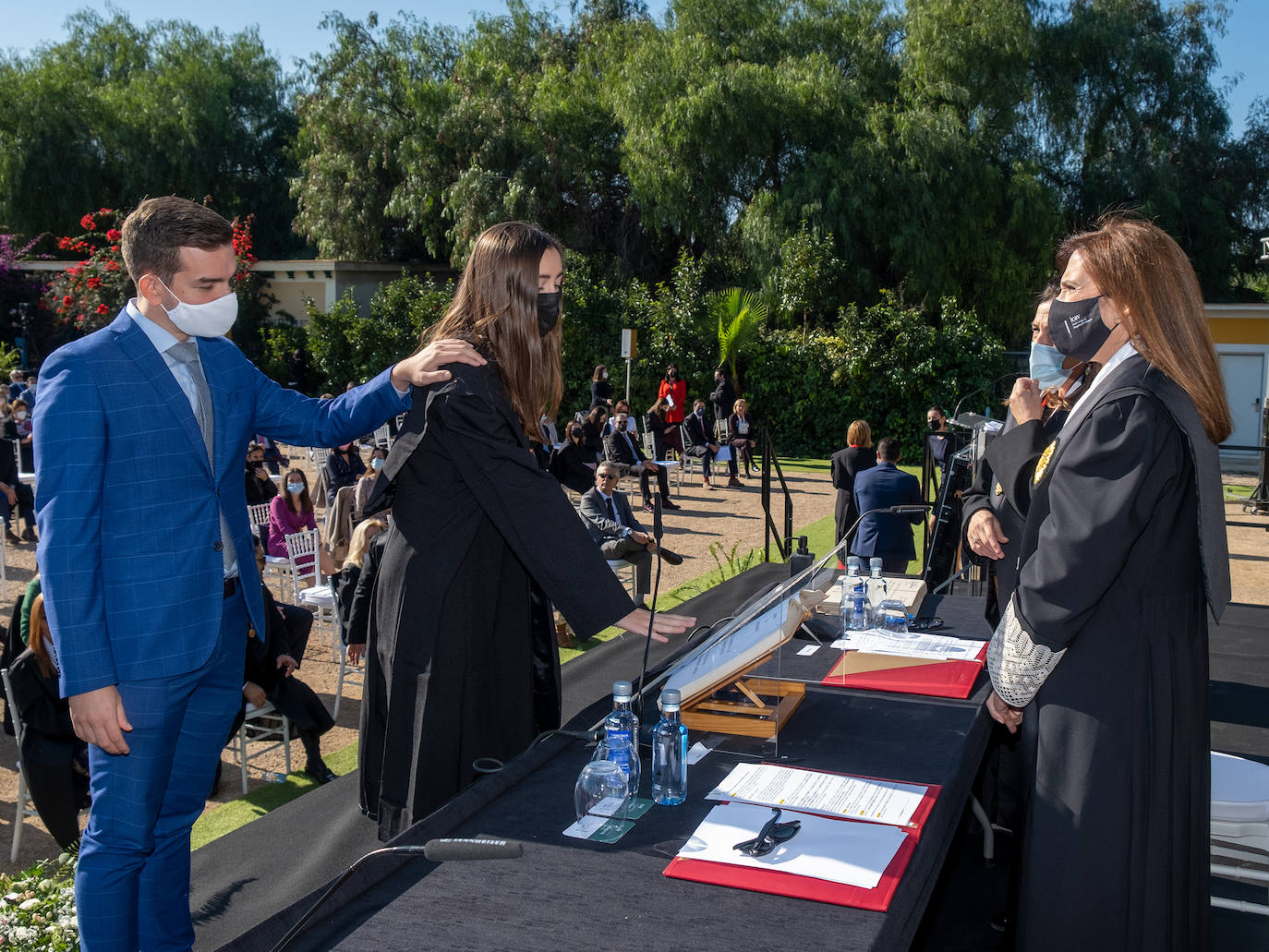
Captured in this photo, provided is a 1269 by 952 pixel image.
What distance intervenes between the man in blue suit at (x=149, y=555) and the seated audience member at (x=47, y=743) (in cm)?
204

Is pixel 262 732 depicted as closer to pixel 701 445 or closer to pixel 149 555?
pixel 149 555

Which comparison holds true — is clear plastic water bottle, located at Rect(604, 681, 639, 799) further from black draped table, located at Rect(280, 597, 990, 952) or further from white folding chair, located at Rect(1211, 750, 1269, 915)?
white folding chair, located at Rect(1211, 750, 1269, 915)

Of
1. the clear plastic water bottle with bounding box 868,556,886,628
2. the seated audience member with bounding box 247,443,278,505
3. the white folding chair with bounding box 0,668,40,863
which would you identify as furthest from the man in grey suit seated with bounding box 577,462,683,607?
the white folding chair with bounding box 0,668,40,863

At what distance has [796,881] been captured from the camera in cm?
171

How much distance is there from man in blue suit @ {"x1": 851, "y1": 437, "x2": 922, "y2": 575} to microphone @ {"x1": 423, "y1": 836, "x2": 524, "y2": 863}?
636 cm

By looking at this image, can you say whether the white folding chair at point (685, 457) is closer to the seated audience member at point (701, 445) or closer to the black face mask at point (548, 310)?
the seated audience member at point (701, 445)

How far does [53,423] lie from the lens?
2.16m

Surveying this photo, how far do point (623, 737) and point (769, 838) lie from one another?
1.24 ft

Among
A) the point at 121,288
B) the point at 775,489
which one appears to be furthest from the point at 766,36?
the point at 121,288

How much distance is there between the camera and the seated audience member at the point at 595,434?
44.2 ft

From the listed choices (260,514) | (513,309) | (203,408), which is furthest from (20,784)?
(260,514)

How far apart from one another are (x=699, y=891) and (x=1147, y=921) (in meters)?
1.15

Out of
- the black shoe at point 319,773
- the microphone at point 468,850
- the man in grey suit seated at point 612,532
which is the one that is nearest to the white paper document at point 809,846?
the microphone at point 468,850

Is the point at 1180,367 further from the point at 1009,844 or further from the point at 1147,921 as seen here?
the point at 1009,844
